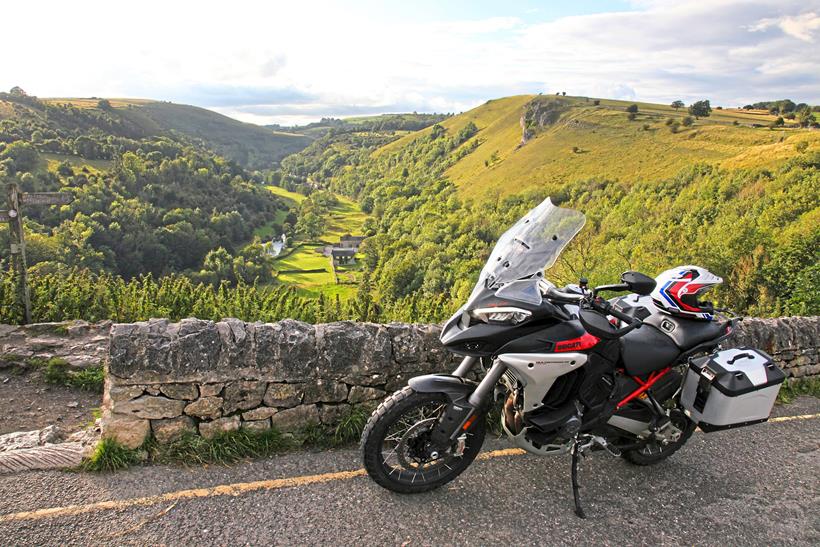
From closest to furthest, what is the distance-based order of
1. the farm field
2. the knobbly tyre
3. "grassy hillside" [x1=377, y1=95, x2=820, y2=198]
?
the knobbly tyre, "grassy hillside" [x1=377, y1=95, x2=820, y2=198], the farm field

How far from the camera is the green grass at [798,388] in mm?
6250

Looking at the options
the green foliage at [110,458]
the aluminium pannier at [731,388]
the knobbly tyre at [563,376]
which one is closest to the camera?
the knobbly tyre at [563,376]

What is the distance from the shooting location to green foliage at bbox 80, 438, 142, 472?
3.91 meters

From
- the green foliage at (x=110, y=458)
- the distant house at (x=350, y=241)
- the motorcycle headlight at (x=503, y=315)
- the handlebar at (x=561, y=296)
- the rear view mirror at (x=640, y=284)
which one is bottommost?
the distant house at (x=350, y=241)

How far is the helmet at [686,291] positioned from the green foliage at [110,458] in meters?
4.39

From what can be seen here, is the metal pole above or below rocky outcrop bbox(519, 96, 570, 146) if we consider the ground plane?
below

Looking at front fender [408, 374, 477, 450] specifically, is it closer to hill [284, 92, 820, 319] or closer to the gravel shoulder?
the gravel shoulder

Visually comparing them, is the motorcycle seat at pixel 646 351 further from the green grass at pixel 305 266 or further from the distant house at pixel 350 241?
the distant house at pixel 350 241

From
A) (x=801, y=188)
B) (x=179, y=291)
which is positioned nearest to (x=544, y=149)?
(x=801, y=188)

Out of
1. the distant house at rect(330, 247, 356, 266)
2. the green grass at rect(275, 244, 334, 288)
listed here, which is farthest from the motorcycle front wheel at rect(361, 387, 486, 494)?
the distant house at rect(330, 247, 356, 266)

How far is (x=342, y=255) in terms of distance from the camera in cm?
10681

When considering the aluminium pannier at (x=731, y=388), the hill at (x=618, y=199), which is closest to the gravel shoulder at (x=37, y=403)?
the aluminium pannier at (x=731, y=388)

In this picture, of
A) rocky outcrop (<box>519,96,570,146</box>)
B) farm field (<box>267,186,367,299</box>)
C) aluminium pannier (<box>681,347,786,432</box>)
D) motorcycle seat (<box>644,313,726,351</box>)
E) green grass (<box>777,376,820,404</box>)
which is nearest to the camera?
aluminium pannier (<box>681,347,786,432</box>)

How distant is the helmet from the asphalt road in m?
1.41
